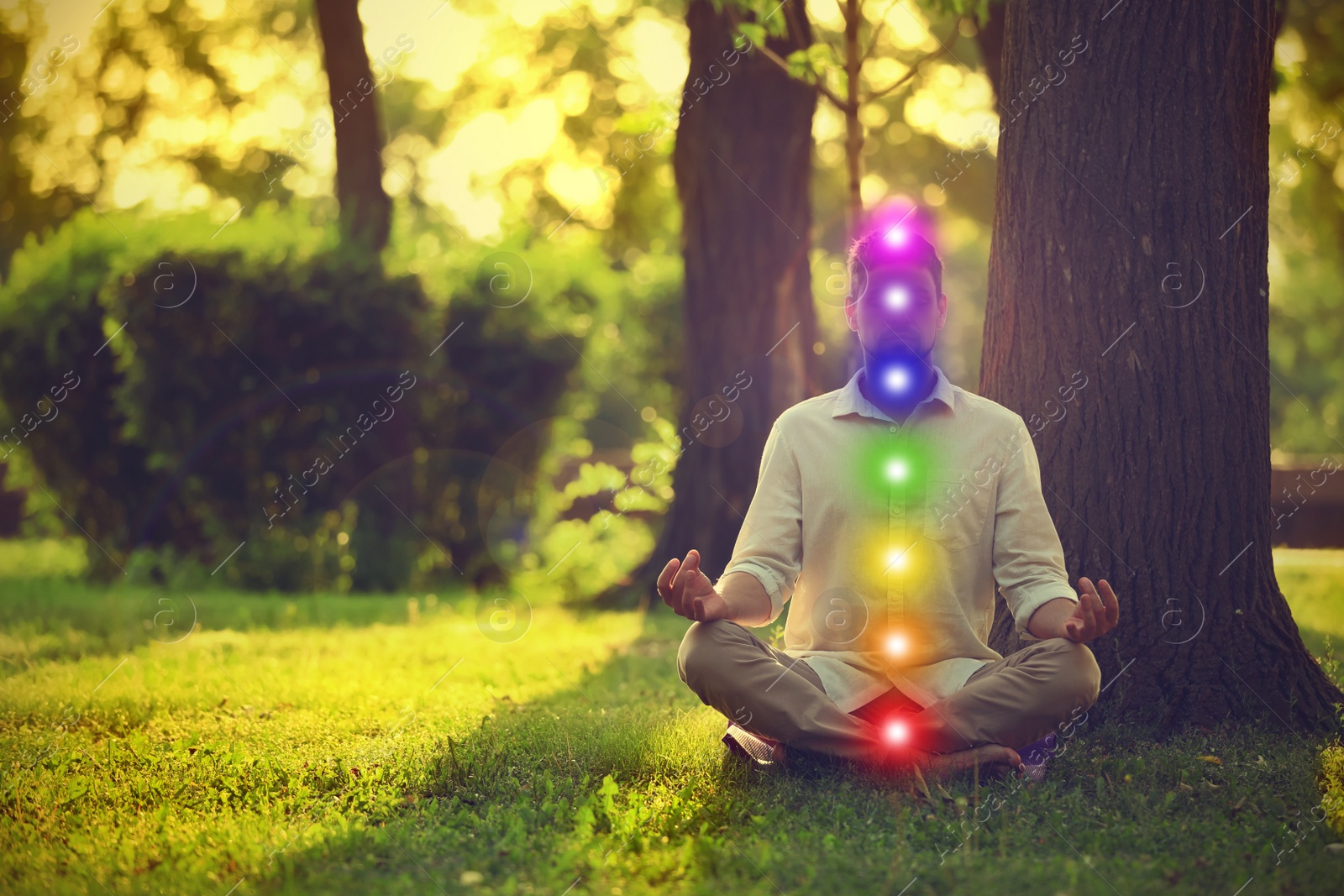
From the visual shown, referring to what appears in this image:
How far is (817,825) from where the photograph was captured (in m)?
3.16

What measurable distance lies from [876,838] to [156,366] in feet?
28.7

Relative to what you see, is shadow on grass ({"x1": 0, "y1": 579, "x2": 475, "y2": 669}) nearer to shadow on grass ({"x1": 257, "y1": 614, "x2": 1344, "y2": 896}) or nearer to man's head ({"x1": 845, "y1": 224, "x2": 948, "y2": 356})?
shadow on grass ({"x1": 257, "y1": 614, "x2": 1344, "y2": 896})

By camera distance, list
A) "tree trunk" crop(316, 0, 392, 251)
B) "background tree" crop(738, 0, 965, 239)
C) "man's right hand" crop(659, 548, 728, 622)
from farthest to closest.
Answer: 1. "tree trunk" crop(316, 0, 392, 251)
2. "background tree" crop(738, 0, 965, 239)
3. "man's right hand" crop(659, 548, 728, 622)

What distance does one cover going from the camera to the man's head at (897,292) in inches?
142

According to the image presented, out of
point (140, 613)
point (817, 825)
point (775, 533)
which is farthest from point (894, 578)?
point (140, 613)

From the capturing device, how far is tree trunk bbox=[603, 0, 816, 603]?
8.52 m

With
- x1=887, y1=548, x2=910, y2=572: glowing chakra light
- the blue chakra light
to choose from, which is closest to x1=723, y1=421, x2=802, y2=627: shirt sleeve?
x1=887, y1=548, x2=910, y2=572: glowing chakra light

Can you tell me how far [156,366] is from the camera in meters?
9.64

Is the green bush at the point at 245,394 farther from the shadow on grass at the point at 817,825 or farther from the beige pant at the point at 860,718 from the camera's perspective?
the beige pant at the point at 860,718

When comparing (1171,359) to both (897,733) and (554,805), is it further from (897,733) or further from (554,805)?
(554,805)

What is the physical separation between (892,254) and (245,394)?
7918 mm

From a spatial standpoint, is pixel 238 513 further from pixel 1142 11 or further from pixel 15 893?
pixel 1142 11

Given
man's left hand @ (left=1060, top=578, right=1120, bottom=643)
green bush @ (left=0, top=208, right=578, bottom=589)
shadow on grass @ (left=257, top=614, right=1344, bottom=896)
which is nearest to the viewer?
shadow on grass @ (left=257, top=614, right=1344, bottom=896)

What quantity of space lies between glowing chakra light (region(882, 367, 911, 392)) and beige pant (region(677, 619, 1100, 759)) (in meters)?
0.99
